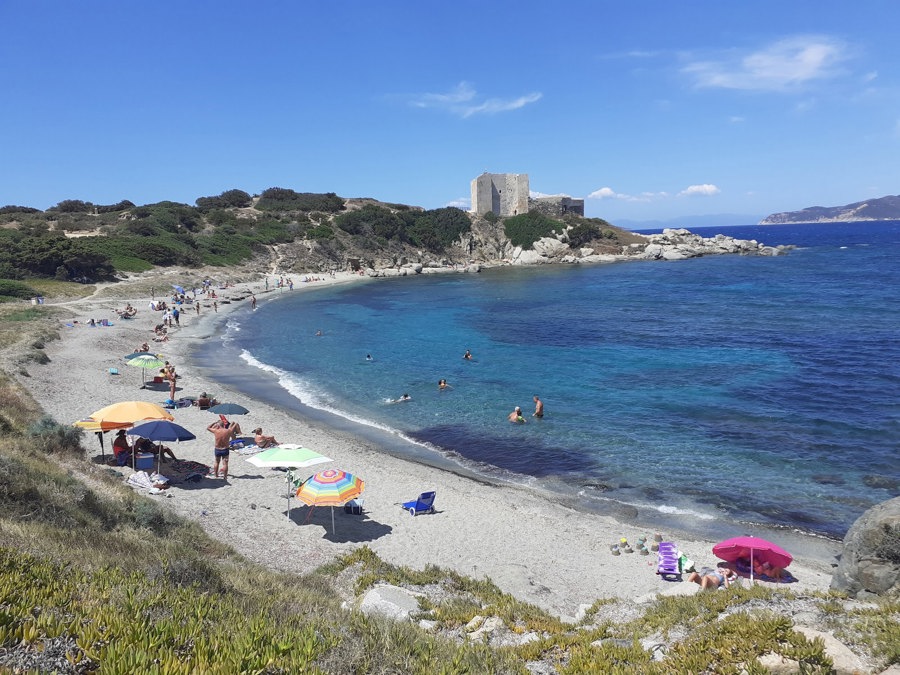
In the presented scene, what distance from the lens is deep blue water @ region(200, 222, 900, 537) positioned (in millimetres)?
16047

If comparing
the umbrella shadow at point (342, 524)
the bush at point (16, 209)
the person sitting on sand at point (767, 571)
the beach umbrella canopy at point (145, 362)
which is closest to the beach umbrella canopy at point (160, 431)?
the umbrella shadow at point (342, 524)

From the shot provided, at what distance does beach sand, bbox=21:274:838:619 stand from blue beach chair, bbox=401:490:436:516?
28 centimetres

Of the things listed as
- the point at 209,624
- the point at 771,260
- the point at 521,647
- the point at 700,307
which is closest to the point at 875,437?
the point at 521,647

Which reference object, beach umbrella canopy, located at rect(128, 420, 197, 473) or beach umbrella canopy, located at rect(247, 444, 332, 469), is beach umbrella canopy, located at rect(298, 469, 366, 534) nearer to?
beach umbrella canopy, located at rect(247, 444, 332, 469)

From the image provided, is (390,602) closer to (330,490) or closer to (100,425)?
(330,490)

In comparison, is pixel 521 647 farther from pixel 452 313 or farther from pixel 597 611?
pixel 452 313

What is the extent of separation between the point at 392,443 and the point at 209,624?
1517 centimetres

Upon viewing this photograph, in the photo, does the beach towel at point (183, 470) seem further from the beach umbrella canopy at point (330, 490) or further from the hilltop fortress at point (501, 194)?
the hilltop fortress at point (501, 194)

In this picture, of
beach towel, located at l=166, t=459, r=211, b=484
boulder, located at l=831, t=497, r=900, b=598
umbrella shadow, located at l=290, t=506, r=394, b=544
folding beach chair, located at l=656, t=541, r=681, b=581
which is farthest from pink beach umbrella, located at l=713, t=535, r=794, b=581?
beach towel, located at l=166, t=459, r=211, b=484

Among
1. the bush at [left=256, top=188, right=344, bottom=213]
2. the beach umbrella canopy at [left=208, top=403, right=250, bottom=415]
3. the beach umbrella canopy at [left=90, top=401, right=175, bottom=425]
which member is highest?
the bush at [left=256, top=188, right=344, bottom=213]

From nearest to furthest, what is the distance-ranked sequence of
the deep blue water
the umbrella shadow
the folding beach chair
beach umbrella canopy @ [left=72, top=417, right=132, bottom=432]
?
the folding beach chair, the umbrella shadow, beach umbrella canopy @ [left=72, top=417, right=132, bottom=432], the deep blue water

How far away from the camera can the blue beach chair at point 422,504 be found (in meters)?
14.1

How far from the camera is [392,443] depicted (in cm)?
2008

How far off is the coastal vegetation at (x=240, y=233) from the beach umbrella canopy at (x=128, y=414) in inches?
1710
